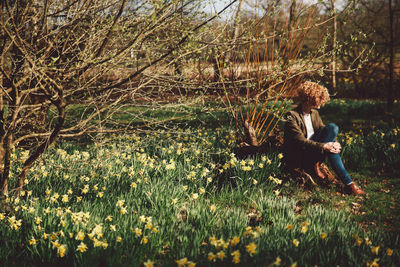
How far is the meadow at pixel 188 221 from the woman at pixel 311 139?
0.21 m

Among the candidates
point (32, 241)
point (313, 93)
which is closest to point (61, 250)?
point (32, 241)

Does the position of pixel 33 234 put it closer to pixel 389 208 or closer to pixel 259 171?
pixel 259 171

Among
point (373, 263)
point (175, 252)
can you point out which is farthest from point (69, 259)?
point (373, 263)

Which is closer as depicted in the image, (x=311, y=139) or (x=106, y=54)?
(x=106, y=54)

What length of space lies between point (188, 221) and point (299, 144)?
5.52 feet

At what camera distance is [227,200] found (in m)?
3.24

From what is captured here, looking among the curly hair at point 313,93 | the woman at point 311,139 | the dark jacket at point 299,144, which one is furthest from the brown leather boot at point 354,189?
the curly hair at point 313,93

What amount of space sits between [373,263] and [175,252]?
1.23 metres

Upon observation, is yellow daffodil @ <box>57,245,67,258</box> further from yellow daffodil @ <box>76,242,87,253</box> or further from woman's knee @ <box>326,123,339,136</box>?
woman's knee @ <box>326,123,339,136</box>

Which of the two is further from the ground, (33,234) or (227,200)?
(33,234)

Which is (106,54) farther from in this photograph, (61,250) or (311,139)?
(311,139)

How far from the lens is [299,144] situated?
3.59m

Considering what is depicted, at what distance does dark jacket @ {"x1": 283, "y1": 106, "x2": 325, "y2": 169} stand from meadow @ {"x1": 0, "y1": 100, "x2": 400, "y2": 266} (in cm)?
20

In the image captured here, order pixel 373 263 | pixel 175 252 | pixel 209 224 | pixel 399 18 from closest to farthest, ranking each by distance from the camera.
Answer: pixel 373 263, pixel 175 252, pixel 209 224, pixel 399 18
